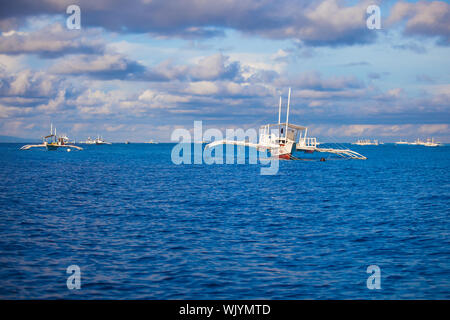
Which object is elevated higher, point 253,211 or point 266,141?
point 266,141

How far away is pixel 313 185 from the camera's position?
219ft

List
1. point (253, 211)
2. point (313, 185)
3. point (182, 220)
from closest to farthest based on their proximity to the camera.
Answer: point (182, 220) < point (253, 211) < point (313, 185)
